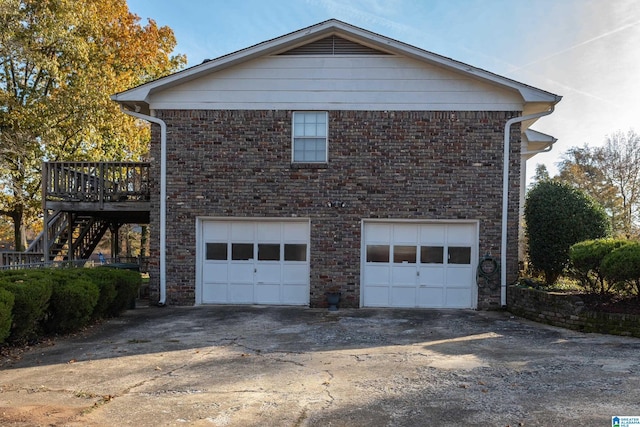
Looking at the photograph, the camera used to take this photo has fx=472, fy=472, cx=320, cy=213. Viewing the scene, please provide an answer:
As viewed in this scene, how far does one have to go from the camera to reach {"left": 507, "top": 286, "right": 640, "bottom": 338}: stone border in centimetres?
866

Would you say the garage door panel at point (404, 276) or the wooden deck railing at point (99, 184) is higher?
the wooden deck railing at point (99, 184)

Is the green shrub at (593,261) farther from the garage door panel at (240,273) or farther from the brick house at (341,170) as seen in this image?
the garage door panel at (240,273)

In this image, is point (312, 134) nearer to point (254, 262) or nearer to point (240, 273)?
point (254, 262)

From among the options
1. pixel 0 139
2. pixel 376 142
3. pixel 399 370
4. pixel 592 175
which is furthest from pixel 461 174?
pixel 592 175

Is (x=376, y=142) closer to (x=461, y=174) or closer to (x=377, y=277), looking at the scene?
(x=461, y=174)

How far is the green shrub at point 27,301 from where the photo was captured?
7496 mm

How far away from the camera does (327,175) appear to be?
39.3ft

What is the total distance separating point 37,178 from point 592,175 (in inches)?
1309

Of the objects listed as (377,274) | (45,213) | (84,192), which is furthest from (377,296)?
(45,213)

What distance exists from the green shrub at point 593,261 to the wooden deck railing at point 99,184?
11.1 metres

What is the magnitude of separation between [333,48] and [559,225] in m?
7.11

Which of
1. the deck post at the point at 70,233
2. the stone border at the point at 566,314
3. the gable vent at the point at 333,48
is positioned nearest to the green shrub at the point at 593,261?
the stone border at the point at 566,314

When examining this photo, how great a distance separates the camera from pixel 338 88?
11969 mm

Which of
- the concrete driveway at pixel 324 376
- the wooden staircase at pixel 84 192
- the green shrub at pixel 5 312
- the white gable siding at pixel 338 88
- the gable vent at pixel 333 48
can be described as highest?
the gable vent at pixel 333 48
